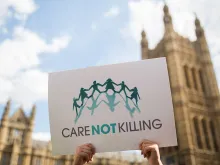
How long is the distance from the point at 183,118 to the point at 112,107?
2780 cm

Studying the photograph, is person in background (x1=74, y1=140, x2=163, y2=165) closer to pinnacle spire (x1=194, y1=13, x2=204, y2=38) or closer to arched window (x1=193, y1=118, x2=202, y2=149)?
arched window (x1=193, y1=118, x2=202, y2=149)

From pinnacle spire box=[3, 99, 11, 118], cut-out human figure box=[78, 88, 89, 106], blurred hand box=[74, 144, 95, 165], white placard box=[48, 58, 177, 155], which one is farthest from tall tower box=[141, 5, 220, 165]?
blurred hand box=[74, 144, 95, 165]

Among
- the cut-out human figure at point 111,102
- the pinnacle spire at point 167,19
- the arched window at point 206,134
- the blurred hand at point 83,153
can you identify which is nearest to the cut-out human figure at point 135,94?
the cut-out human figure at point 111,102

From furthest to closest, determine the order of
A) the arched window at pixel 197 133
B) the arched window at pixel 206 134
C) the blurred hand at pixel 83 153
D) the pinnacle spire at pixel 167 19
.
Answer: the pinnacle spire at pixel 167 19 < the arched window at pixel 206 134 < the arched window at pixel 197 133 < the blurred hand at pixel 83 153

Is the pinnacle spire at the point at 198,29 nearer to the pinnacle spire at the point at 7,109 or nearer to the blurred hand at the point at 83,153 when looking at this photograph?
the pinnacle spire at the point at 7,109

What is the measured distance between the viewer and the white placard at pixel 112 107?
2775 mm

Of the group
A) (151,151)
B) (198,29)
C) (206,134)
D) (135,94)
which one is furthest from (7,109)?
(151,151)

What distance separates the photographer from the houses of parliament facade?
95.1 feet

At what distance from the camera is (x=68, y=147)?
282 centimetres

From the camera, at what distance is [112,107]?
9.59ft

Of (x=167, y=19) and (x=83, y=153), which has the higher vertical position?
(x=167, y=19)

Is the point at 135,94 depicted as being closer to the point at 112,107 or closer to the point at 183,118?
the point at 112,107

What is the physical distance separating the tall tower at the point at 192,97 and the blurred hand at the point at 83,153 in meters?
26.4

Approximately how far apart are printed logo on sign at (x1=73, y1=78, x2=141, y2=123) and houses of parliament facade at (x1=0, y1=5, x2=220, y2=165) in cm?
2619
